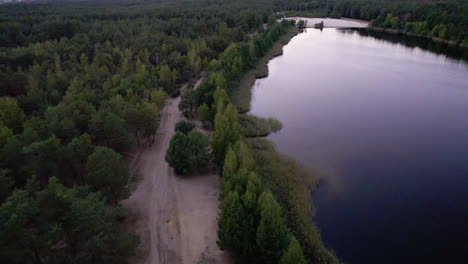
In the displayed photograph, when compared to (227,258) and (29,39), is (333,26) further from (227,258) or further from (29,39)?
(227,258)

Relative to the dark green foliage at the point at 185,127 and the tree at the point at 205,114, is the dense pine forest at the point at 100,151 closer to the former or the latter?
the tree at the point at 205,114

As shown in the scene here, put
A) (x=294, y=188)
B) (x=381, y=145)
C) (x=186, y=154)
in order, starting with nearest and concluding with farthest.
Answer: (x=294, y=188) < (x=186, y=154) < (x=381, y=145)

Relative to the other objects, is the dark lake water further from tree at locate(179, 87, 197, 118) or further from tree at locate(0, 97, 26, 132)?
tree at locate(0, 97, 26, 132)

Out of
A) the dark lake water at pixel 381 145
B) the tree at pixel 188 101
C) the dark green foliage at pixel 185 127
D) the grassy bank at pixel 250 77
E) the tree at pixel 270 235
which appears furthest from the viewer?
the grassy bank at pixel 250 77

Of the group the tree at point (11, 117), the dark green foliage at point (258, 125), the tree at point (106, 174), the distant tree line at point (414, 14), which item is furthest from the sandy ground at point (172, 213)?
the distant tree line at point (414, 14)

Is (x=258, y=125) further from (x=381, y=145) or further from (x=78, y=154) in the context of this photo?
(x=78, y=154)

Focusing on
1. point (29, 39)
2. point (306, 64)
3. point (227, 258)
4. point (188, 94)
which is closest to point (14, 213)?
point (227, 258)

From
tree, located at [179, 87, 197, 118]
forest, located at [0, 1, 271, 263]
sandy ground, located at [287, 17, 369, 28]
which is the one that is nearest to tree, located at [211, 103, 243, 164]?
forest, located at [0, 1, 271, 263]

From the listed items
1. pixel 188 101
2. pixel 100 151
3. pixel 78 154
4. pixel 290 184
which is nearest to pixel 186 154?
pixel 100 151
